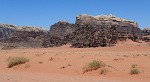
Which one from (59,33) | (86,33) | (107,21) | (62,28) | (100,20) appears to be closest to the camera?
(86,33)

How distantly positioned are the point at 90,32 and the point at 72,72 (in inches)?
1758

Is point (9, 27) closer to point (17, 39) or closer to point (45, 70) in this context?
point (17, 39)

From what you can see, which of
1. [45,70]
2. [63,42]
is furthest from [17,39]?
[45,70]

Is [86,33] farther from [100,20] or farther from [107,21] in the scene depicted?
[107,21]

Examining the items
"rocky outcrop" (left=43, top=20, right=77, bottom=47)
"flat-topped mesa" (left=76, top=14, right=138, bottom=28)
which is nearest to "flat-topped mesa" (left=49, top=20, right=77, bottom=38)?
"rocky outcrop" (left=43, top=20, right=77, bottom=47)

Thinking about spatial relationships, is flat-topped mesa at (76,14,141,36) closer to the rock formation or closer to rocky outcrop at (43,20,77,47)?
the rock formation

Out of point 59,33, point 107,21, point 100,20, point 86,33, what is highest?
point 100,20

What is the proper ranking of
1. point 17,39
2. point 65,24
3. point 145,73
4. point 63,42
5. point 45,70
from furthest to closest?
1. point 17,39
2. point 65,24
3. point 63,42
4. point 45,70
5. point 145,73

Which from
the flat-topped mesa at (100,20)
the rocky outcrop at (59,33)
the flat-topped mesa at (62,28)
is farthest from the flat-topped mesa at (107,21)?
the flat-topped mesa at (62,28)

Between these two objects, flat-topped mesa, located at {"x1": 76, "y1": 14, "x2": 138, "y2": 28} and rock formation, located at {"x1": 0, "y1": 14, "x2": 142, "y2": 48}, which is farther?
flat-topped mesa, located at {"x1": 76, "y1": 14, "x2": 138, "y2": 28}

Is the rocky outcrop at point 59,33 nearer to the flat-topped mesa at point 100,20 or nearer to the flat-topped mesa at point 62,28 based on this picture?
the flat-topped mesa at point 62,28

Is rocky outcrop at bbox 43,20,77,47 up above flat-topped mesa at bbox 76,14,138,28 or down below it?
below

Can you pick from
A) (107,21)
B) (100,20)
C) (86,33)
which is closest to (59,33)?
(100,20)

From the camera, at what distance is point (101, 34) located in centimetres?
6341
